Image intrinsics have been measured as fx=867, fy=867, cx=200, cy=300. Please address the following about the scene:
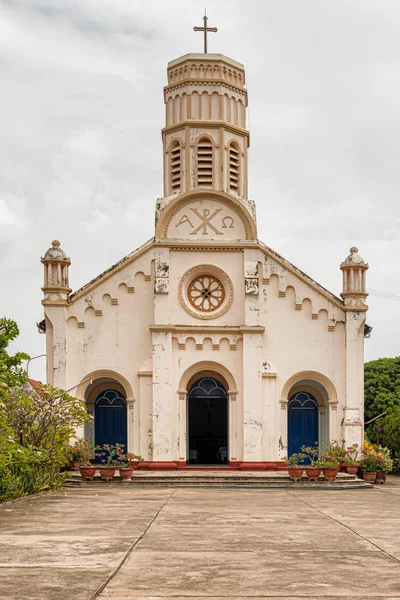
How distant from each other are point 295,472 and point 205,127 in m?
13.4

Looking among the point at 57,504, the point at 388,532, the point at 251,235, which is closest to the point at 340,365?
the point at 251,235

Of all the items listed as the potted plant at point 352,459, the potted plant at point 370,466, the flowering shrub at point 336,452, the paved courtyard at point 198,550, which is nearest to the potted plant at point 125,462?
the paved courtyard at point 198,550

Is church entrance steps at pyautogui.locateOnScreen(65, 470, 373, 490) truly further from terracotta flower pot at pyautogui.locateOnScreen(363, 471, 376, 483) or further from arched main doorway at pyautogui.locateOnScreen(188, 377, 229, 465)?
arched main doorway at pyautogui.locateOnScreen(188, 377, 229, 465)

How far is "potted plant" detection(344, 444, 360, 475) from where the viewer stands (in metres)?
28.9

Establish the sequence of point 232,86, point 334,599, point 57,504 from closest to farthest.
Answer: point 334,599, point 57,504, point 232,86

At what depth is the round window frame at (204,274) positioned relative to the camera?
3081 cm

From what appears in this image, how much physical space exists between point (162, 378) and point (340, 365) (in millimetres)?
6344

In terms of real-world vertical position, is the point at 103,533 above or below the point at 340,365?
below

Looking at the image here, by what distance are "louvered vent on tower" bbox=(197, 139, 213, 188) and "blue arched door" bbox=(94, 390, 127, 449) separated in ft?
27.6

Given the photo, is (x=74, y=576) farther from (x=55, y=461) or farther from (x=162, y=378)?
(x=162, y=378)

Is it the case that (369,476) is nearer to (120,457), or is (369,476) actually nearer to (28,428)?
(120,457)

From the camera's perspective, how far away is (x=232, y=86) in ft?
109

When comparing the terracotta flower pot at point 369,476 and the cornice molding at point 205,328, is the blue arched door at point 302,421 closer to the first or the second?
the terracotta flower pot at point 369,476

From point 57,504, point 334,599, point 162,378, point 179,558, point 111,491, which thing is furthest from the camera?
point 162,378
